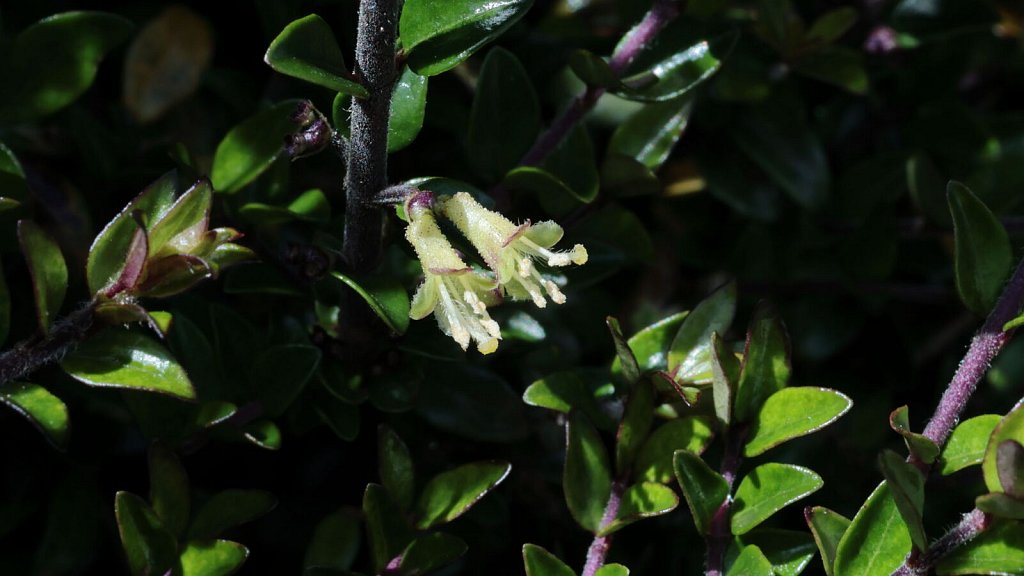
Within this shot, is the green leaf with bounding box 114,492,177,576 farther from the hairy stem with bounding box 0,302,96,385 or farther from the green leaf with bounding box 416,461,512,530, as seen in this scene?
the green leaf with bounding box 416,461,512,530

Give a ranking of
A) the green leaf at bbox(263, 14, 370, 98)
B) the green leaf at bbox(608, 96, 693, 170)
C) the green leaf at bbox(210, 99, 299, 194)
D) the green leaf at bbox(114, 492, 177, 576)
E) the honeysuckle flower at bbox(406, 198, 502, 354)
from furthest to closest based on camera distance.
Result: 1. the green leaf at bbox(608, 96, 693, 170)
2. the green leaf at bbox(210, 99, 299, 194)
3. the green leaf at bbox(114, 492, 177, 576)
4. the honeysuckle flower at bbox(406, 198, 502, 354)
5. the green leaf at bbox(263, 14, 370, 98)

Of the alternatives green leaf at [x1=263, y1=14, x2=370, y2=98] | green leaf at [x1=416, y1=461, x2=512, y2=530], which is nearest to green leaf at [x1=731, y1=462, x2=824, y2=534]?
green leaf at [x1=416, y1=461, x2=512, y2=530]

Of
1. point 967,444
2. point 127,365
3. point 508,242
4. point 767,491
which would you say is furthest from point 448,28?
point 967,444

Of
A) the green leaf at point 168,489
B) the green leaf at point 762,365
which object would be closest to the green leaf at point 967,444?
the green leaf at point 762,365

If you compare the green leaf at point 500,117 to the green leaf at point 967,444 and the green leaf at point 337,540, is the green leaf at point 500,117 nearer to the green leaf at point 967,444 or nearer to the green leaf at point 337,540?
the green leaf at point 337,540

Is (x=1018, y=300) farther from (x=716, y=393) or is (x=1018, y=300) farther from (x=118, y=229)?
(x=118, y=229)

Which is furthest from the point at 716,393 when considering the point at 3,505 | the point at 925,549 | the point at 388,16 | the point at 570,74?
the point at 3,505
